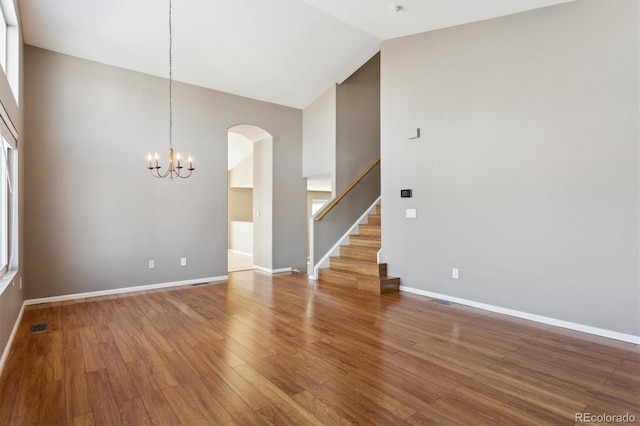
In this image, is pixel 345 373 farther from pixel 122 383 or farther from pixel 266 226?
pixel 266 226

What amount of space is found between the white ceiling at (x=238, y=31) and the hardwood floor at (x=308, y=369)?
3423 millimetres

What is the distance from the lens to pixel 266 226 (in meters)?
6.61

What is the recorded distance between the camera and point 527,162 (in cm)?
366

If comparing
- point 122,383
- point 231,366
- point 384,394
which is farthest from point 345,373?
point 122,383

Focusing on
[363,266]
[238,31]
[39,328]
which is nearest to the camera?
[39,328]

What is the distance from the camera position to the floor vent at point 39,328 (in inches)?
130

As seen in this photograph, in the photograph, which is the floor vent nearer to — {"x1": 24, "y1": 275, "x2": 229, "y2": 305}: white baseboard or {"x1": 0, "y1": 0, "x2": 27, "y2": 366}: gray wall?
{"x1": 0, "y1": 0, "x2": 27, "y2": 366}: gray wall

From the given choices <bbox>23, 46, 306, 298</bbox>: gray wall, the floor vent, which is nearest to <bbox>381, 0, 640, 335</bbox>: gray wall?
<bbox>23, 46, 306, 298</bbox>: gray wall

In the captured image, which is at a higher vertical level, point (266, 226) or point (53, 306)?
point (266, 226)

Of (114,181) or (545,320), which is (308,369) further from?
(114,181)

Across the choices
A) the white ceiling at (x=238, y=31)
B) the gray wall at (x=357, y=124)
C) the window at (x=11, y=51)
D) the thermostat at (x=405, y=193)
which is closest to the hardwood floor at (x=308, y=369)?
the thermostat at (x=405, y=193)

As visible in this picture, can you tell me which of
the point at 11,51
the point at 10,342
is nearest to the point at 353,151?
the point at 11,51

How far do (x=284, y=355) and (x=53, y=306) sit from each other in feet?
11.3

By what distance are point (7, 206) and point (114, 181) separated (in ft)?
5.89
